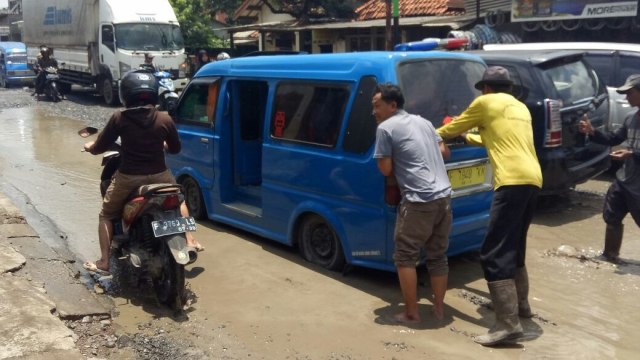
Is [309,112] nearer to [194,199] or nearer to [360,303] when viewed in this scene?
[360,303]

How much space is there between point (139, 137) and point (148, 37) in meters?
15.4

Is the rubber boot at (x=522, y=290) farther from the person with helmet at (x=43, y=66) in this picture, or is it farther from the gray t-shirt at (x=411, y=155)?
the person with helmet at (x=43, y=66)

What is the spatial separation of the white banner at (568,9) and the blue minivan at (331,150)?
8848 millimetres

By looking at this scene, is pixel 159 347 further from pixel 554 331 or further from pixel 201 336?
pixel 554 331

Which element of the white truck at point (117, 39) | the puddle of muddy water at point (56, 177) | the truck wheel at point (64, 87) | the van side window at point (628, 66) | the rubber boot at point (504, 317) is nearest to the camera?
the rubber boot at point (504, 317)

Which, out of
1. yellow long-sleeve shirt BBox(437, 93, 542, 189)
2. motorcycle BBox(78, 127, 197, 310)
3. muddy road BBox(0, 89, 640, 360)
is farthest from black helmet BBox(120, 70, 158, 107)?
yellow long-sleeve shirt BBox(437, 93, 542, 189)

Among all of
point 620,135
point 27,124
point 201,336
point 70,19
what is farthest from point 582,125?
point 70,19

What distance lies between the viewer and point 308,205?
5.70 metres

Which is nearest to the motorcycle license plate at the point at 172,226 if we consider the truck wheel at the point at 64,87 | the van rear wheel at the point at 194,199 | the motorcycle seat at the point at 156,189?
the motorcycle seat at the point at 156,189

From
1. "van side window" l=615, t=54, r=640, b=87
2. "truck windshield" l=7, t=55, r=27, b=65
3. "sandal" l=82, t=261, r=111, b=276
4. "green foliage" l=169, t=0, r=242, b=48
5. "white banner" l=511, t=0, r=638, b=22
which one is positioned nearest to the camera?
"sandal" l=82, t=261, r=111, b=276

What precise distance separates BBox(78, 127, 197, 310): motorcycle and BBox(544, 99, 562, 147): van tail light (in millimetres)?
3923

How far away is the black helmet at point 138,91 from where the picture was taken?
5.12 meters

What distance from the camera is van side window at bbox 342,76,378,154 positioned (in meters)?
5.11

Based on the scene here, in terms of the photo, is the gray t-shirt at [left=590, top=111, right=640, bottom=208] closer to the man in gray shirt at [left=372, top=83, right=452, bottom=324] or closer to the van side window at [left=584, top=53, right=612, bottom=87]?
the man in gray shirt at [left=372, top=83, right=452, bottom=324]
